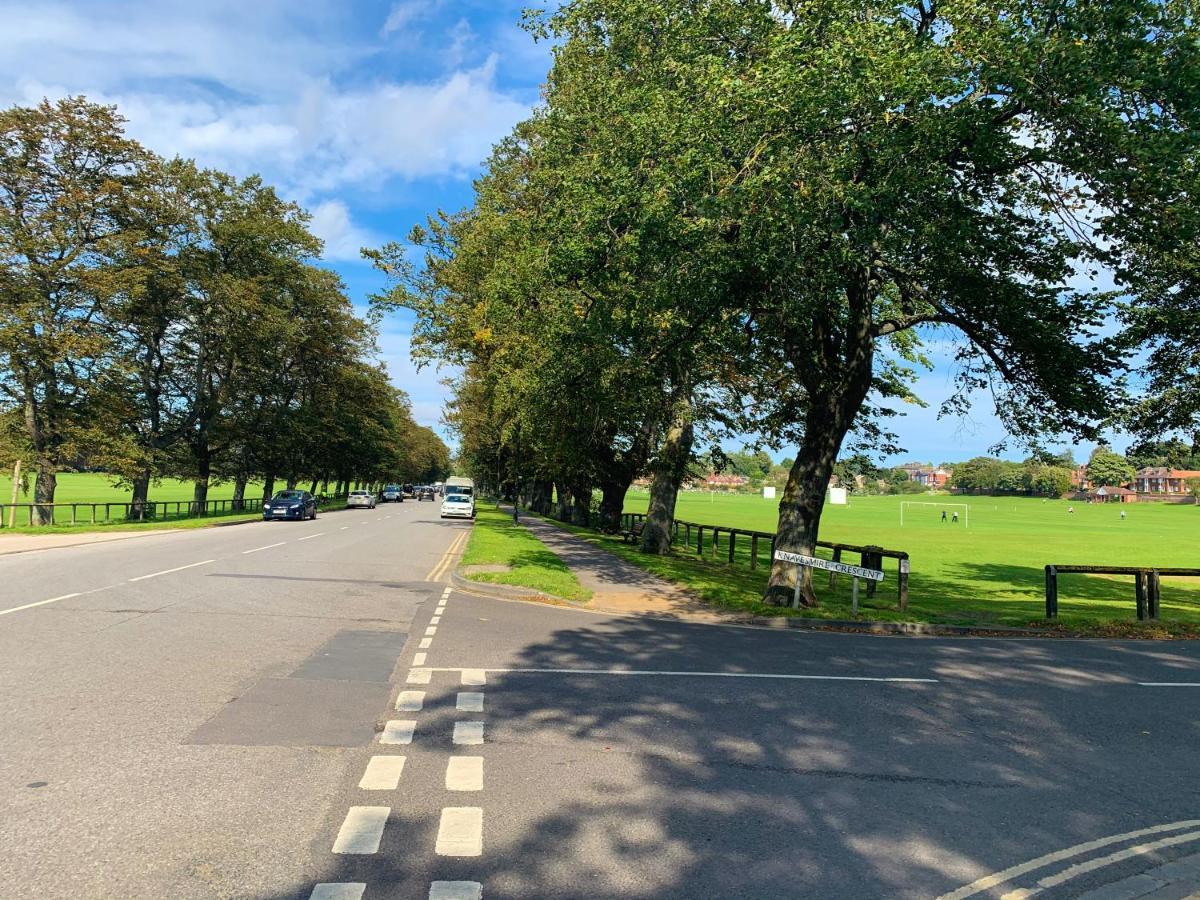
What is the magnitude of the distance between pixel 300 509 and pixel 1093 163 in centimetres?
3827

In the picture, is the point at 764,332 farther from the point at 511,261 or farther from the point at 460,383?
the point at 460,383

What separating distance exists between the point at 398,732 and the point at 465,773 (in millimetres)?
1010

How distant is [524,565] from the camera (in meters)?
17.6

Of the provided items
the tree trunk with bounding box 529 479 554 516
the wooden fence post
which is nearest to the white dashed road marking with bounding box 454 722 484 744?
the wooden fence post

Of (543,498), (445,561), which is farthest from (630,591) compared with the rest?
(543,498)

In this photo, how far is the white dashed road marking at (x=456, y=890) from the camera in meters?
3.44

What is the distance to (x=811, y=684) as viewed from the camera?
25.7ft

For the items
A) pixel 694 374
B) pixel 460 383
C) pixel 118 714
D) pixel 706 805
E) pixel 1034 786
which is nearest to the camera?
pixel 706 805

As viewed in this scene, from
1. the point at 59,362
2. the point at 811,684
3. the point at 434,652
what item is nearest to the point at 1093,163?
the point at 811,684

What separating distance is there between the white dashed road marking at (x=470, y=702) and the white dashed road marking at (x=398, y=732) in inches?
21.0

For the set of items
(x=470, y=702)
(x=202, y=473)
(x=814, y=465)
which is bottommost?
(x=470, y=702)

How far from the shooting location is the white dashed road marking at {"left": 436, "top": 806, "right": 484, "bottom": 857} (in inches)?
153

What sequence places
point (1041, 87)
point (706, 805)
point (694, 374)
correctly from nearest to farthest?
point (706, 805) < point (1041, 87) < point (694, 374)

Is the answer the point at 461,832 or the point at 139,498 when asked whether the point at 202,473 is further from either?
the point at 461,832
